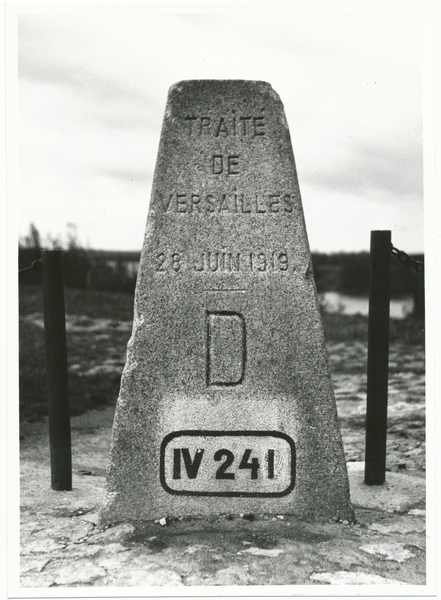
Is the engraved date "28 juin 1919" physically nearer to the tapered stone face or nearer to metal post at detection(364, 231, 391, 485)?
the tapered stone face

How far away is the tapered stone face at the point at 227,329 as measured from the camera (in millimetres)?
3201

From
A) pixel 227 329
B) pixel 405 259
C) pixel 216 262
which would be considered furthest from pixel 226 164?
pixel 405 259

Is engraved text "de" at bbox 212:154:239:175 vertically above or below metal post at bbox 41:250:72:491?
above

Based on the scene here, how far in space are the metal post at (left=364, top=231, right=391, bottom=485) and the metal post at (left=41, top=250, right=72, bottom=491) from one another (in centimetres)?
167

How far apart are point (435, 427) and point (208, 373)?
41.6 inches

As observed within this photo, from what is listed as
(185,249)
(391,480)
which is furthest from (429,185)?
(391,480)

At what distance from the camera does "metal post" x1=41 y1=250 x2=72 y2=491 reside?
376 centimetres

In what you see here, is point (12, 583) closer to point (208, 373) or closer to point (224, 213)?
point (208, 373)

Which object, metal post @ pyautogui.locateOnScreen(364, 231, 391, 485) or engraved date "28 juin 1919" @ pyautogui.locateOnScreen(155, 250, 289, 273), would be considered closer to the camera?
engraved date "28 juin 1919" @ pyautogui.locateOnScreen(155, 250, 289, 273)

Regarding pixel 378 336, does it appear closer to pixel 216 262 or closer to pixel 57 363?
pixel 216 262

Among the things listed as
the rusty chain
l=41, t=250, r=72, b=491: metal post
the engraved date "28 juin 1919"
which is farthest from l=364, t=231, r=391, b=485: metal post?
l=41, t=250, r=72, b=491: metal post

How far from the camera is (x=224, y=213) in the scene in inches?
126

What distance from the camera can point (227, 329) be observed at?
3.22m

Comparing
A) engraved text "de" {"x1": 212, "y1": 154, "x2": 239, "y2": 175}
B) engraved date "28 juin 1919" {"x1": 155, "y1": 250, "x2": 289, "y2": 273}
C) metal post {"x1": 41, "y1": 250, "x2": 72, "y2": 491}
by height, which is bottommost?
metal post {"x1": 41, "y1": 250, "x2": 72, "y2": 491}
